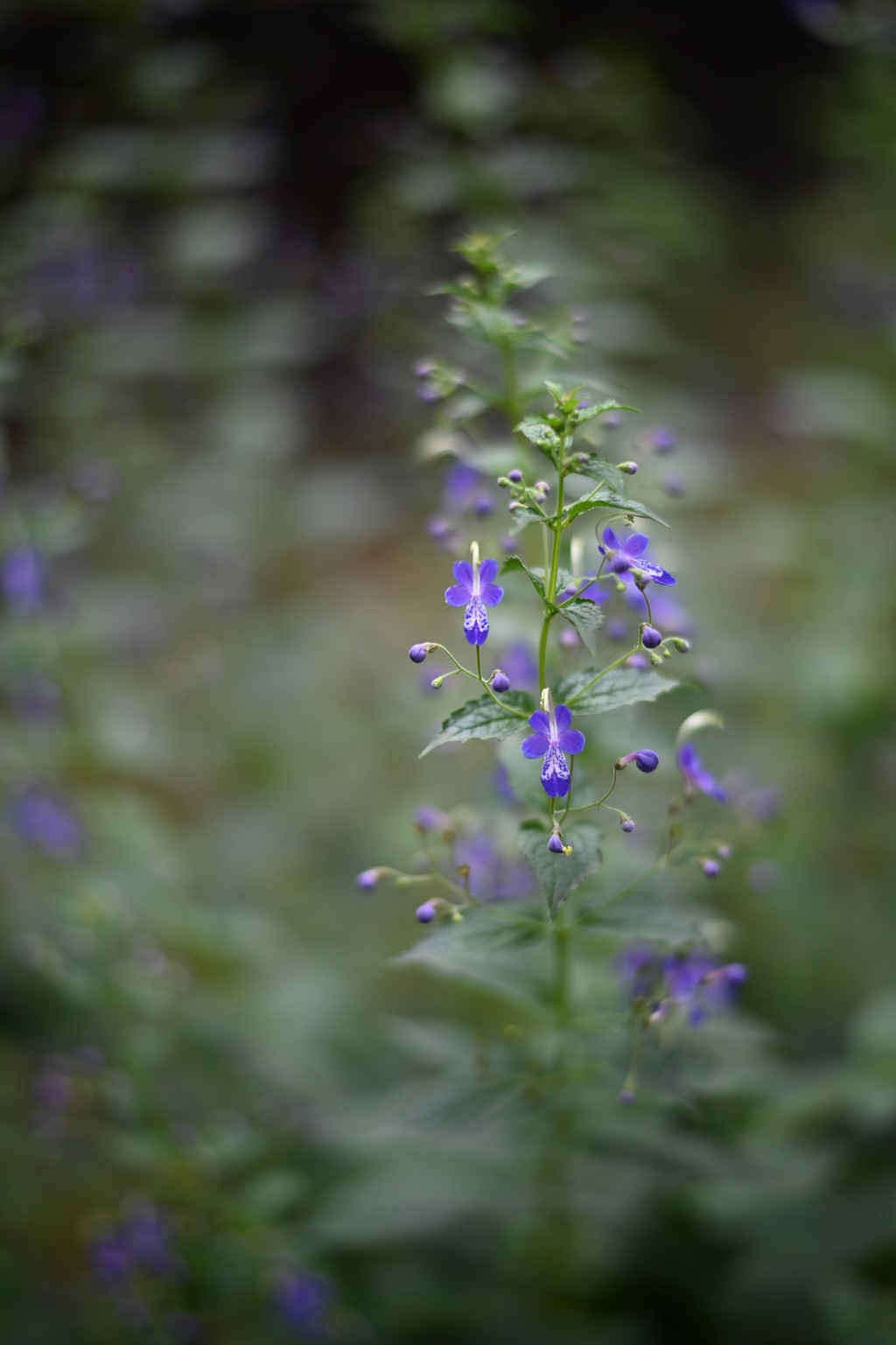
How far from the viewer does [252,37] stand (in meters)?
6.04

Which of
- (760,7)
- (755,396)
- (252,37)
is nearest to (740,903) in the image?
(755,396)

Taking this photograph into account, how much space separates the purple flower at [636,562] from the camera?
1354mm

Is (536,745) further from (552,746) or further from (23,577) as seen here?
(23,577)

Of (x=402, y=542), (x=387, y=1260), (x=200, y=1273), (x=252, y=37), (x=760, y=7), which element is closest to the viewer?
(x=200, y=1273)

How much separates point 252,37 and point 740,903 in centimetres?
501

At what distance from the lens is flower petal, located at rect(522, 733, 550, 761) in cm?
133

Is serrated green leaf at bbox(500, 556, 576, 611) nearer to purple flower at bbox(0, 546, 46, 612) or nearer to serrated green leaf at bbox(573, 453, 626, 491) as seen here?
serrated green leaf at bbox(573, 453, 626, 491)

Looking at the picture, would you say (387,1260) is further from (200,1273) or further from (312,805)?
(312,805)

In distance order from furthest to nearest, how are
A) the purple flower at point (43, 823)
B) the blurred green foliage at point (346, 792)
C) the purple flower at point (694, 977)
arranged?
1. the purple flower at point (43, 823)
2. the blurred green foliage at point (346, 792)
3. the purple flower at point (694, 977)

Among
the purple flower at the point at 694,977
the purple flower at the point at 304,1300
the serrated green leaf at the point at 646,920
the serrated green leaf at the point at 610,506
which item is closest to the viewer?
the serrated green leaf at the point at 610,506

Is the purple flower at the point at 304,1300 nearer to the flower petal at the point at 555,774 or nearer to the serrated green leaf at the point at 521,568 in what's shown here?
the flower petal at the point at 555,774

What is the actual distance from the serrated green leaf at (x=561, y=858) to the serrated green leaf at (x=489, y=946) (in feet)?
0.57

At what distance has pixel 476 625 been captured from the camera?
1328mm

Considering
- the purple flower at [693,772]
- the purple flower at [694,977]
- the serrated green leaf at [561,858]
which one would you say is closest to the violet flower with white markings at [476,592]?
the serrated green leaf at [561,858]
